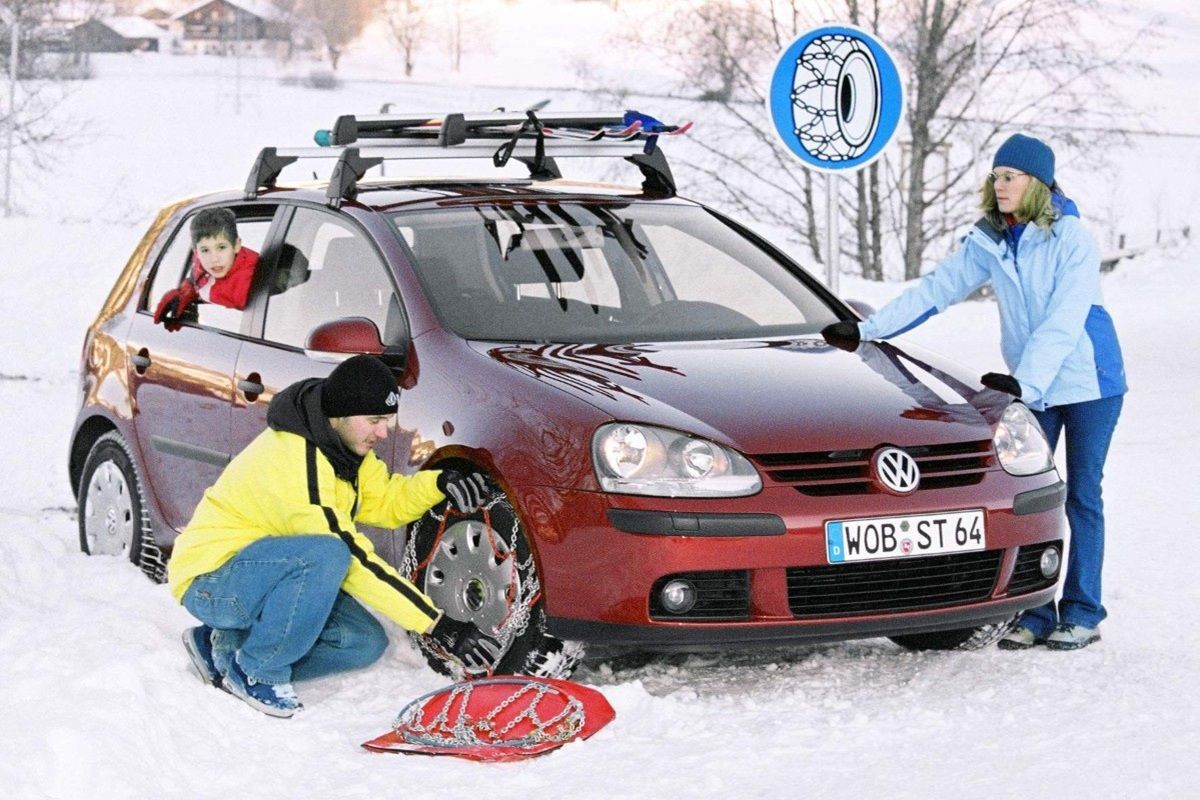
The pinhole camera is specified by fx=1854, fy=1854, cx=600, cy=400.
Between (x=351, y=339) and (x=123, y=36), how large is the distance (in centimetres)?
6771

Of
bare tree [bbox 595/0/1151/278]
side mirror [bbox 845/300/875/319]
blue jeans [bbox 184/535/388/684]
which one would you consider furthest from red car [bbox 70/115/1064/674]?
bare tree [bbox 595/0/1151/278]

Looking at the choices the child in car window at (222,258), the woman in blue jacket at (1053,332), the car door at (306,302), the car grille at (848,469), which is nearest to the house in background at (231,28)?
the child in car window at (222,258)

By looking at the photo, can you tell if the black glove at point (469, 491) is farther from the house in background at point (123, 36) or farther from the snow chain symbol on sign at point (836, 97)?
the house in background at point (123, 36)

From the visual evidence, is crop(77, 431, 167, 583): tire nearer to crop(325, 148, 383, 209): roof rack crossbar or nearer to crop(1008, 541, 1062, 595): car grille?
crop(325, 148, 383, 209): roof rack crossbar

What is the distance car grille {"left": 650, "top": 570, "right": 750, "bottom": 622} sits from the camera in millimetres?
4965

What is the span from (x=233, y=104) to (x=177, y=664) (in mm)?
58226

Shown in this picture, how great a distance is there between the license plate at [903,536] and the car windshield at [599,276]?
1.16 m

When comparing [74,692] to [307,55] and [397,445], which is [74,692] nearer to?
[397,445]

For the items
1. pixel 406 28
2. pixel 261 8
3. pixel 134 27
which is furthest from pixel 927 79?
pixel 134 27

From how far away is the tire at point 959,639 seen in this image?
6.03m

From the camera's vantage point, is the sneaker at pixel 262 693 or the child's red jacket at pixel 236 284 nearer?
the sneaker at pixel 262 693

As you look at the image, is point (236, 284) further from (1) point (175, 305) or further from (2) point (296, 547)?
(2) point (296, 547)

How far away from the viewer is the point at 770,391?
5.36 metres

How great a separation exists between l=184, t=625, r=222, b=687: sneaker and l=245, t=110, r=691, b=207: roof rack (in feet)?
5.64
